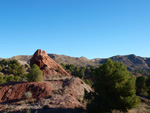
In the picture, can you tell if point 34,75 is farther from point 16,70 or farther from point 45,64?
point 16,70

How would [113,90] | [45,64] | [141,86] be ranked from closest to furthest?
1. [113,90]
2. [45,64]
3. [141,86]

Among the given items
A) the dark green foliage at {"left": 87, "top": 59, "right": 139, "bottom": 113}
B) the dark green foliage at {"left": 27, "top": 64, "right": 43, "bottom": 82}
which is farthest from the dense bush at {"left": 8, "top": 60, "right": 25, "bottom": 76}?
the dark green foliage at {"left": 87, "top": 59, "right": 139, "bottom": 113}

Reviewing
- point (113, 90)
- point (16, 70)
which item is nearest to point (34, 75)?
point (113, 90)

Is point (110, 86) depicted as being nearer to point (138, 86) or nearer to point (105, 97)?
point (105, 97)

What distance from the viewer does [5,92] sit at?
19.6 meters

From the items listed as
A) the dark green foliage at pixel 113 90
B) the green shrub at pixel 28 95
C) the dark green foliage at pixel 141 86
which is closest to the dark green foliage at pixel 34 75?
the green shrub at pixel 28 95

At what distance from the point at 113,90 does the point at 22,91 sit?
13.6 meters

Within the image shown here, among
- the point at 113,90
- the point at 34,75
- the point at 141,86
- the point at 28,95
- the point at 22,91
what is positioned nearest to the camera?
the point at 113,90

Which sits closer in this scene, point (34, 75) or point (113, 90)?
point (113, 90)

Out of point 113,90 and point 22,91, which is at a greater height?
point 113,90

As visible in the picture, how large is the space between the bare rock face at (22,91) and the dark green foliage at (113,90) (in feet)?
26.8

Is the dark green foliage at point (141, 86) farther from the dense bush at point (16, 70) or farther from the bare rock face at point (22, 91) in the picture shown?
the dense bush at point (16, 70)

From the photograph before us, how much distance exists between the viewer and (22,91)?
19.5 meters

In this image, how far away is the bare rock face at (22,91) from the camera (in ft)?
60.9
